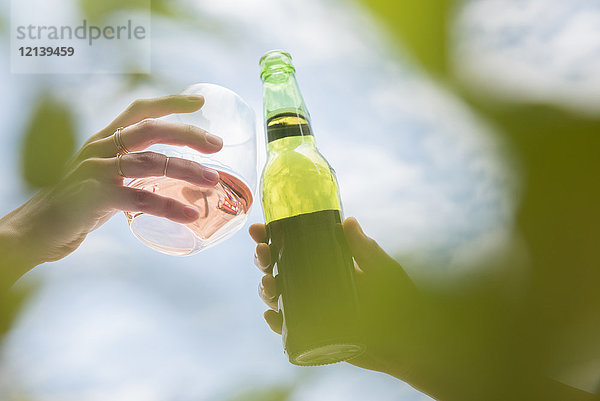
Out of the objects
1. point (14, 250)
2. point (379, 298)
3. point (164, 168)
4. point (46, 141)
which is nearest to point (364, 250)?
point (379, 298)

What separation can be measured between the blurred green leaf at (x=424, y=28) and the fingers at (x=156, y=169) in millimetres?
623

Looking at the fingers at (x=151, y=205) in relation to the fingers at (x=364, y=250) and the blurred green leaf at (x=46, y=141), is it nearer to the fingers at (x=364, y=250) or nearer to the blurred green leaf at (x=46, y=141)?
the fingers at (x=364, y=250)

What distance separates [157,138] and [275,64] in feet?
0.71

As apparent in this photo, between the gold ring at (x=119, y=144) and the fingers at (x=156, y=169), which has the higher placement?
the gold ring at (x=119, y=144)

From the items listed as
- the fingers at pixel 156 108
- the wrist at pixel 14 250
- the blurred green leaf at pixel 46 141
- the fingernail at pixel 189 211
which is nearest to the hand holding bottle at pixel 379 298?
the fingernail at pixel 189 211

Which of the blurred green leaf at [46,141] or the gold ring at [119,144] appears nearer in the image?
the gold ring at [119,144]

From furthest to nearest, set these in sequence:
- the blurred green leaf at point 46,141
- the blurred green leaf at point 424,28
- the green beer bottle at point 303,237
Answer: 1. the blurred green leaf at point 424,28
2. the blurred green leaf at point 46,141
3. the green beer bottle at point 303,237

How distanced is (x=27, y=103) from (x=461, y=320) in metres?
0.99

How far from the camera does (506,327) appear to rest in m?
0.85

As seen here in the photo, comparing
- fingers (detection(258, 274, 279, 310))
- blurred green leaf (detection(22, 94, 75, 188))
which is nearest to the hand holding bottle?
fingers (detection(258, 274, 279, 310))

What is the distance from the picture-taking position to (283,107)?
706 millimetres

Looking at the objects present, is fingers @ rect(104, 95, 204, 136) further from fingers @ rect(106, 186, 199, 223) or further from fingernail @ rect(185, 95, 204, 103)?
fingers @ rect(106, 186, 199, 223)

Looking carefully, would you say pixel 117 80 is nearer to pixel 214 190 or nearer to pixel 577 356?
pixel 214 190

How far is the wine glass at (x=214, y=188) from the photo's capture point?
654 mm
